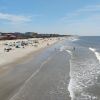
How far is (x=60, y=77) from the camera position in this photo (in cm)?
2281

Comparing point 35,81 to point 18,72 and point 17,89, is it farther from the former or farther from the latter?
point 18,72

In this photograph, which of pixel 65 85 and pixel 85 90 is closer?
pixel 85 90

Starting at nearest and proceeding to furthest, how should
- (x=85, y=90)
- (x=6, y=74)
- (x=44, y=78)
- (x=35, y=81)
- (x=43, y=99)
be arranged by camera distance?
1. (x=43, y=99)
2. (x=85, y=90)
3. (x=35, y=81)
4. (x=44, y=78)
5. (x=6, y=74)

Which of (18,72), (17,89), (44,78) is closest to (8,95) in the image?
(17,89)

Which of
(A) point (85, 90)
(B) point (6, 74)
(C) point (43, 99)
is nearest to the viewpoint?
(C) point (43, 99)

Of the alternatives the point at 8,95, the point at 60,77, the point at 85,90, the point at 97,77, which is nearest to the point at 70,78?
the point at 60,77

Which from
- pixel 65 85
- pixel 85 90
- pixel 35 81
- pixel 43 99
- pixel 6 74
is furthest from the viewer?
pixel 6 74

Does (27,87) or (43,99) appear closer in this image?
(43,99)

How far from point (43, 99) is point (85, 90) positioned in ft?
12.3

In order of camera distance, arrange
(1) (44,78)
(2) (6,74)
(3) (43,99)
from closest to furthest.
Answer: (3) (43,99), (1) (44,78), (2) (6,74)

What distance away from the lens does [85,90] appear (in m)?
17.8

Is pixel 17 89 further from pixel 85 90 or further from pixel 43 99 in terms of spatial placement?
pixel 85 90

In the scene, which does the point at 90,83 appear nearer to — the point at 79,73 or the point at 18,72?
the point at 79,73

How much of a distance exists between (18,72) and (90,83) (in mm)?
8285
